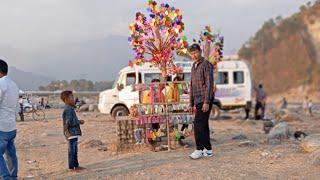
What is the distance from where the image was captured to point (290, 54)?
63.9 metres

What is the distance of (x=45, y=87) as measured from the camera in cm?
1895

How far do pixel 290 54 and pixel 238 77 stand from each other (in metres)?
45.6

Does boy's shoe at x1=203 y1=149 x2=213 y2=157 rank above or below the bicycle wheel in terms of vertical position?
below

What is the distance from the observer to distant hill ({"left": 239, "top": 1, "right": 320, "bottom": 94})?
60.3m

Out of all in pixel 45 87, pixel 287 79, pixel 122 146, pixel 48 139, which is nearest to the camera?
pixel 122 146

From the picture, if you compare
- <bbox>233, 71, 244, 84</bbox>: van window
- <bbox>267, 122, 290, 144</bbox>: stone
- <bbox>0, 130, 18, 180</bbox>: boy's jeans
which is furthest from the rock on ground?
<bbox>233, 71, 244, 84</bbox>: van window

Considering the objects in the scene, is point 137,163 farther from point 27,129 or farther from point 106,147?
point 27,129

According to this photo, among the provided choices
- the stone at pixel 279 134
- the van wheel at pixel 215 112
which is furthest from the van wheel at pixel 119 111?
the stone at pixel 279 134

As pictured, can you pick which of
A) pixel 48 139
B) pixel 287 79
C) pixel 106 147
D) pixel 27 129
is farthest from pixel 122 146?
pixel 287 79

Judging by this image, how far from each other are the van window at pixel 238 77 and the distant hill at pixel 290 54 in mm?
38791

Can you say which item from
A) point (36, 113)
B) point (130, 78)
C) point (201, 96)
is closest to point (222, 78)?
point (130, 78)

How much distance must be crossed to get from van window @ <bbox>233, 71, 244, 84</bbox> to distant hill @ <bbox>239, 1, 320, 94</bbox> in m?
38.8

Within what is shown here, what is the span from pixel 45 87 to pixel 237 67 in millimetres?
8760

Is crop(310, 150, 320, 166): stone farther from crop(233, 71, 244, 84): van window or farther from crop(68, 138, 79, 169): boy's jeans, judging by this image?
crop(233, 71, 244, 84): van window
